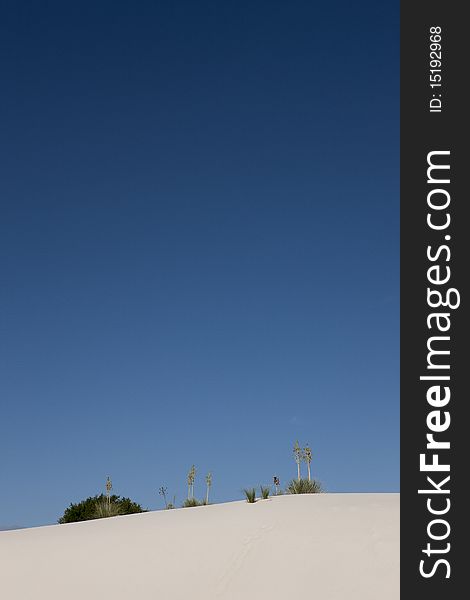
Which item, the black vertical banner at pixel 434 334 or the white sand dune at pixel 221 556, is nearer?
the black vertical banner at pixel 434 334

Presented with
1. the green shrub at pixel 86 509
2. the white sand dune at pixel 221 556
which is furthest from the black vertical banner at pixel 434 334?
the green shrub at pixel 86 509

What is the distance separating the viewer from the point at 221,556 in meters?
17.5

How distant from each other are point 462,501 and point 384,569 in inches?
173

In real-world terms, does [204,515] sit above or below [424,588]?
above

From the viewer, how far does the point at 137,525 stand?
2139 centimetres

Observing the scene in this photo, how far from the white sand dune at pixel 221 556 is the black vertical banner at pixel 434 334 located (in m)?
2.89

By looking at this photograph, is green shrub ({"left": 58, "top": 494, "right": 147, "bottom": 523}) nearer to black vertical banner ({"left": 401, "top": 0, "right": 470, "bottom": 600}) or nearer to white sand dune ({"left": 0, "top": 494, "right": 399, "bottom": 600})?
white sand dune ({"left": 0, "top": 494, "right": 399, "bottom": 600})

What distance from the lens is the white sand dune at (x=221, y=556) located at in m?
15.7

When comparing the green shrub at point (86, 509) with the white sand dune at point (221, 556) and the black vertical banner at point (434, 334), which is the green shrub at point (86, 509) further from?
the black vertical banner at point (434, 334)

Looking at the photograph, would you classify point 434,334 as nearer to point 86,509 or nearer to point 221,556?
point 221,556

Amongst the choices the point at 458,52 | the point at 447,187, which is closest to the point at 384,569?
the point at 447,187

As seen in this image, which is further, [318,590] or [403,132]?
[318,590]

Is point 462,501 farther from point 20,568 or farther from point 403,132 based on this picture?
point 20,568

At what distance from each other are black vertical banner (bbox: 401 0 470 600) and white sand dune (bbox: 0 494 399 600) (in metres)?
2.89
